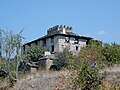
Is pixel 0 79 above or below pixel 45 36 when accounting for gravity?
below

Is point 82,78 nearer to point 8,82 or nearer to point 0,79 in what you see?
point 8,82

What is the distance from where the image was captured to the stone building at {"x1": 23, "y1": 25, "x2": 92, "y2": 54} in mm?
63181

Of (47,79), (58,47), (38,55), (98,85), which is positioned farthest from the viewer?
(58,47)

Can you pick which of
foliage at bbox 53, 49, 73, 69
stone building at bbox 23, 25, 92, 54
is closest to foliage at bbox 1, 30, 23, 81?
foliage at bbox 53, 49, 73, 69

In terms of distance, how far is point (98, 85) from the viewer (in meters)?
10.4

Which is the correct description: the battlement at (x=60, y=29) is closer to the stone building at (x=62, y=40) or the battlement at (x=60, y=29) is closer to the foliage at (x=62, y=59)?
the stone building at (x=62, y=40)

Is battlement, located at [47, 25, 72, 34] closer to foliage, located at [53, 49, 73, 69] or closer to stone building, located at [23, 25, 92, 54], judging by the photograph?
stone building, located at [23, 25, 92, 54]

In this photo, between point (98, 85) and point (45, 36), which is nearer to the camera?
point (98, 85)

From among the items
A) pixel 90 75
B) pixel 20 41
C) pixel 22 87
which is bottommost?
pixel 22 87

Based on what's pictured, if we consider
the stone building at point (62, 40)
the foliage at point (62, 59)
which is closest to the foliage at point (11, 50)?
the foliage at point (62, 59)

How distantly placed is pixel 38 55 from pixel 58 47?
8055mm

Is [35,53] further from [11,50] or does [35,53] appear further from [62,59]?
[11,50]

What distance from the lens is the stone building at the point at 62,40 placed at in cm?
6318

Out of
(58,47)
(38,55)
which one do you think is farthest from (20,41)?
(58,47)
